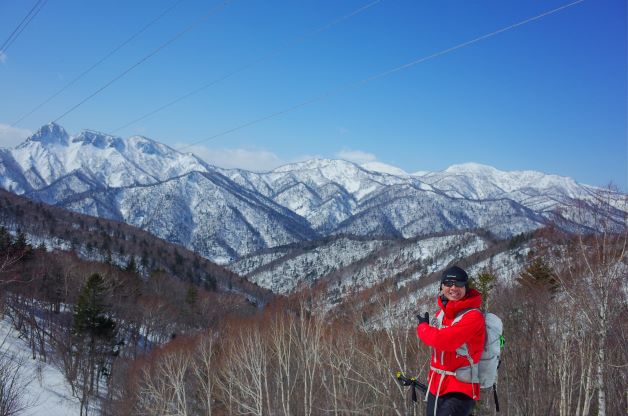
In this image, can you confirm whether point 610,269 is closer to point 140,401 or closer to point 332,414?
point 332,414

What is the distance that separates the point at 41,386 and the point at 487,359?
1770 inches

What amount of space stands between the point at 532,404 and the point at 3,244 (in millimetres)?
45250

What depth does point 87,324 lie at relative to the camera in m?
38.8

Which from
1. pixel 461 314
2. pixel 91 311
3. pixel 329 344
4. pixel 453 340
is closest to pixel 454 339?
pixel 453 340

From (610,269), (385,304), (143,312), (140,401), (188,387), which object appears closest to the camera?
(610,269)

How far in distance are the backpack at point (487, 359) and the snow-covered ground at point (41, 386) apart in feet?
125

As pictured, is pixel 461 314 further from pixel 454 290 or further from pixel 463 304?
pixel 454 290

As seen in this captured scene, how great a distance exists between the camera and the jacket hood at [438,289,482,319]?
478 cm

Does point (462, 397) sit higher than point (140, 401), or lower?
higher

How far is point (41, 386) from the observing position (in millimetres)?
37625

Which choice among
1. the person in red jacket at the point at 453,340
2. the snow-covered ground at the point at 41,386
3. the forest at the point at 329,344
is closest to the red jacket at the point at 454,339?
the person in red jacket at the point at 453,340

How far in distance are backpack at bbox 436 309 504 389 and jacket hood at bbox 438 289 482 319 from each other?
6cm

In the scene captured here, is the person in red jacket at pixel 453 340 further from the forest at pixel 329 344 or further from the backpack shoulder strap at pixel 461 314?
the forest at pixel 329 344

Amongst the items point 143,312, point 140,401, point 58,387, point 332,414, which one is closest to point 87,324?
point 58,387
